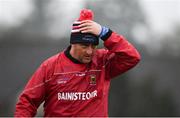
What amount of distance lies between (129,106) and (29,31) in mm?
2523

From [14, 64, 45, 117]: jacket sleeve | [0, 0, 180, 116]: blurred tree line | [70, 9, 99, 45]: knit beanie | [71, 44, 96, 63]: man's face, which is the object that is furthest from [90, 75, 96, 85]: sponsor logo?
[0, 0, 180, 116]: blurred tree line

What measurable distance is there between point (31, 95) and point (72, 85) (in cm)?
34

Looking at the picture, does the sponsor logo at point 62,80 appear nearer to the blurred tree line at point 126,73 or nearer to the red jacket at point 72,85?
the red jacket at point 72,85

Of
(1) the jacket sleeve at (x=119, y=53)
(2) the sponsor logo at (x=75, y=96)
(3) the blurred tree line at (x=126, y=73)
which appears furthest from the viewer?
(3) the blurred tree line at (x=126, y=73)

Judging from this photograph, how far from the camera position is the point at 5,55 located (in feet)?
46.9

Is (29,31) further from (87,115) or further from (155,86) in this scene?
(87,115)

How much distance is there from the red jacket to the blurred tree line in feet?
23.6

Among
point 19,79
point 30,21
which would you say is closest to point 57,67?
point 19,79

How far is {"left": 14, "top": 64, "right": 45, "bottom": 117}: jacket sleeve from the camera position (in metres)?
5.68

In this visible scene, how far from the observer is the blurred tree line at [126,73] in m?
13.4

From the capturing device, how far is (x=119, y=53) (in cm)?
568

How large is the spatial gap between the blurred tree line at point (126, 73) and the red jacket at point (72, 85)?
7205 mm

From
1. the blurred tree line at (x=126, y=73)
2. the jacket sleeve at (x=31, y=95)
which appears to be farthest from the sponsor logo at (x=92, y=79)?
the blurred tree line at (x=126, y=73)

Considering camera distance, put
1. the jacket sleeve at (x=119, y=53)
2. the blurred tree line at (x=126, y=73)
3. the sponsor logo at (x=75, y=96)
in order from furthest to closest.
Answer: the blurred tree line at (x=126, y=73), the sponsor logo at (x=75, y=96), the jacket sleeve at (x=119, y=53)
